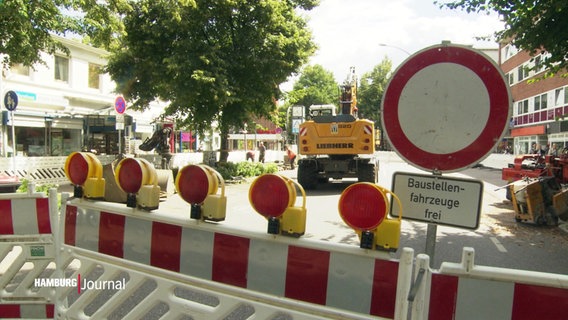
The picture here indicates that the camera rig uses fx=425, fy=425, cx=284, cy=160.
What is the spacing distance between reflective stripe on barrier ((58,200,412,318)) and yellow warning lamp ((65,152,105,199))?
0.08 metres

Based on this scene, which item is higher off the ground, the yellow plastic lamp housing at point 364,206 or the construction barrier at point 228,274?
the yellow plastic lamp housing at point 364,206

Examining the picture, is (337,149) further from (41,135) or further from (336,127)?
(41,135)

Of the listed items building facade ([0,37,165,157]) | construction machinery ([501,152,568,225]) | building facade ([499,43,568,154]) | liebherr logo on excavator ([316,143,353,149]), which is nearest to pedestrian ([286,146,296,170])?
building facade ([0,37,165,157])

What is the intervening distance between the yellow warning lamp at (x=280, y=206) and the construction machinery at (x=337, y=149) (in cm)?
1145

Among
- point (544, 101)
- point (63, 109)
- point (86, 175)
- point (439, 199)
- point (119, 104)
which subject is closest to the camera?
point (439, 199)

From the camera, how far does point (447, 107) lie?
86.8 inches

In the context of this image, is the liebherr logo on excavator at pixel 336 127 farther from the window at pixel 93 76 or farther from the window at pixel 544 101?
the window at pixel 544 101

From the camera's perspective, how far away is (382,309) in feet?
6.27

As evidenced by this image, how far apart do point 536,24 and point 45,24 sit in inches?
347

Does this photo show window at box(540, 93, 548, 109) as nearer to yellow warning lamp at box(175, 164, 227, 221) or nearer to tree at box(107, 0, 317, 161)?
tree at box(107, 0, 317, 161)

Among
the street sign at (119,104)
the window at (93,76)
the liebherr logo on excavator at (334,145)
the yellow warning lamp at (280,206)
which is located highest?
the window at (93,76)

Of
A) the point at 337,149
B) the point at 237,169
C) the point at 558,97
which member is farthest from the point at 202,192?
the point at 558,97

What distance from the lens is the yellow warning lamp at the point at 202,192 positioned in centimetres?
243

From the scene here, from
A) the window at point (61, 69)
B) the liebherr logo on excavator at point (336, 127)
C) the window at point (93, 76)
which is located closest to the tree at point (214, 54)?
the liebherr logo on excavator at point (336, 127)
